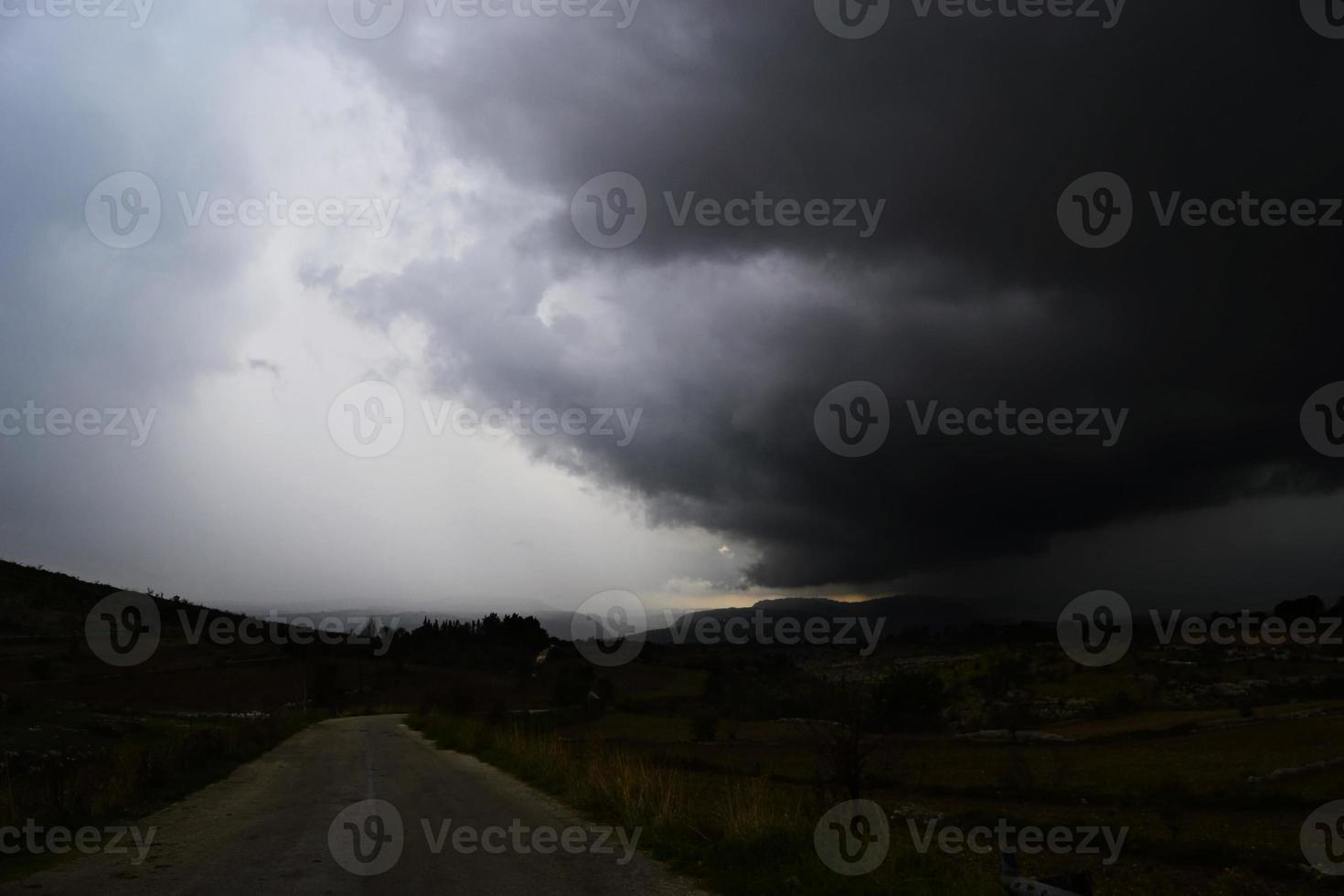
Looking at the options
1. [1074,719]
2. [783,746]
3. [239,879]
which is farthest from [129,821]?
[1074,719]

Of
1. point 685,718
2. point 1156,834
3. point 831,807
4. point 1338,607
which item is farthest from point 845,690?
point 1338,607

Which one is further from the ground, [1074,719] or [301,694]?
[1074,719]

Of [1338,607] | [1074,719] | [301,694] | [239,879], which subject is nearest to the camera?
[239,879]

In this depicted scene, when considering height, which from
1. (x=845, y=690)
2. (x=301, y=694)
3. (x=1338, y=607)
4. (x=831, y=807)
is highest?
(x=1338, y=607)

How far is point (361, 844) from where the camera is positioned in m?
10.8

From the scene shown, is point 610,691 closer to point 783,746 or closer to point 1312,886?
point 783,746

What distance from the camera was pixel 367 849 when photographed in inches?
415

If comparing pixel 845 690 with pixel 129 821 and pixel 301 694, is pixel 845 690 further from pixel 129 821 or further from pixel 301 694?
pixel 301 694

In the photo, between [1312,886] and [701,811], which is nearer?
[701,811]

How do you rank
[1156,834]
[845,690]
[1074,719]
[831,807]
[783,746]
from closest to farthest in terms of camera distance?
[831,807]
[845,690]
[1156,834]
[783,746]
[1074,719]

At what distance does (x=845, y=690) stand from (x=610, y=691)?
78.9 metres

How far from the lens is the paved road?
8664 millimetres

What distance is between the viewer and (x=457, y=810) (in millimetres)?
13781

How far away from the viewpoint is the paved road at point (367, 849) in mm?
8664
